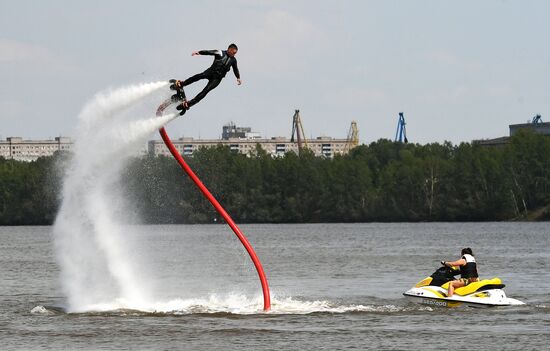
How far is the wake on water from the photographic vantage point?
33125 mm

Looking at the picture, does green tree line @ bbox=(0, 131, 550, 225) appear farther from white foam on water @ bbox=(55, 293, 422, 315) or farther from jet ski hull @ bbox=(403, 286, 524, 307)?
jet ski hull @ bbox=(403, 286, 524, 307)

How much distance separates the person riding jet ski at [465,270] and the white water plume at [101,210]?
9418mm

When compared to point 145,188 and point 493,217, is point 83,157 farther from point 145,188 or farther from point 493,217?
point 493,217

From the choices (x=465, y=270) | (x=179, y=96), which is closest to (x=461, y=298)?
(x=465, y=270)

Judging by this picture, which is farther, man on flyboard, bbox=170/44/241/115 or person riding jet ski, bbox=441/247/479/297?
person riding jet ski, bbox=441/247/479/297

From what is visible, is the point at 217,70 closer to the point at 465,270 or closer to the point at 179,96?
the point at 179,96

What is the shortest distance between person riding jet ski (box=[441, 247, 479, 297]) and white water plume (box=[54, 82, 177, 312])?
9.42 meters

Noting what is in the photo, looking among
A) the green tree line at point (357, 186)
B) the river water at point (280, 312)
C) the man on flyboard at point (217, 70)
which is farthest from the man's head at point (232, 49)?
the green tree line at point (357, 186)

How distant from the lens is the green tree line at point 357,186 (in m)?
142

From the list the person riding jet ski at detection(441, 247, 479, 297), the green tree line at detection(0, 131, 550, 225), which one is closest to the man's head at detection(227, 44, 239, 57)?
the person riding jet ski at detection(441, 247, 479, 297)

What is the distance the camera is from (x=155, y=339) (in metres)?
30.9

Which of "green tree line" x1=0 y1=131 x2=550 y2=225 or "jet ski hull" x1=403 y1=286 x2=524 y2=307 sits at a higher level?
"green tree line" x1=0 y1=131 x2=550 y2=225

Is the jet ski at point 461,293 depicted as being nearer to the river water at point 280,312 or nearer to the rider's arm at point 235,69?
the river water at point 280,312

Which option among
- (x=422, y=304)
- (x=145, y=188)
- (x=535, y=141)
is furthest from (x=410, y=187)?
(x=422, y=304)
